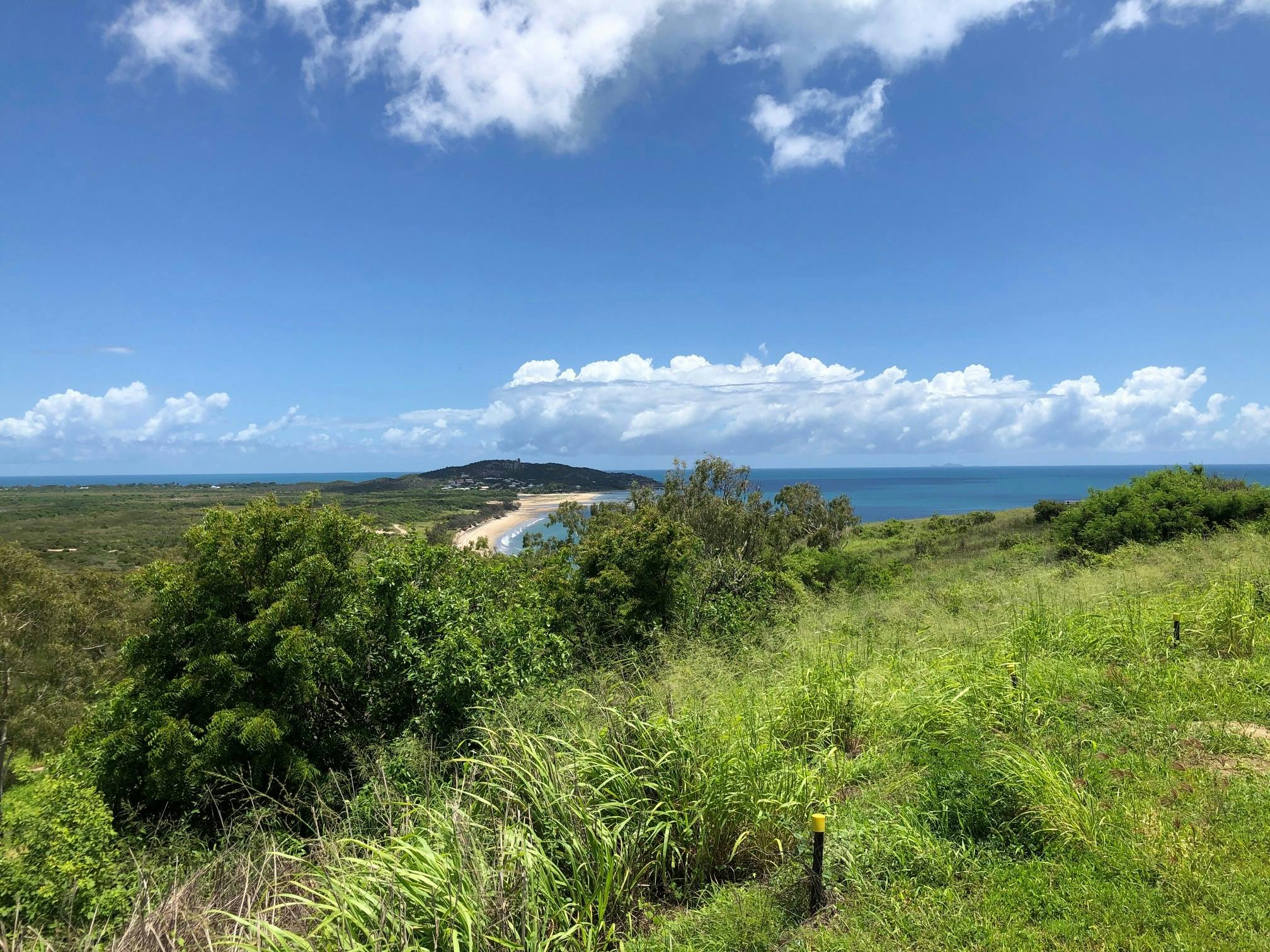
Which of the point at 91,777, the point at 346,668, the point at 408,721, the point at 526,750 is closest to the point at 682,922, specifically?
the point at 526,750

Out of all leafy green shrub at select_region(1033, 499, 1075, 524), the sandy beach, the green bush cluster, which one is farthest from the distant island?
the green bush cluster

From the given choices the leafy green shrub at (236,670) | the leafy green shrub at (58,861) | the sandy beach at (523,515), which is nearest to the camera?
the leafy green shrub at (58,861)

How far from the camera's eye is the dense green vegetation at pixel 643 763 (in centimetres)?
369

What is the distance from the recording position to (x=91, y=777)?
416 inches

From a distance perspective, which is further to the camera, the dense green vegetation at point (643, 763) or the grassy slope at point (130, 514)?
the grassy slope at point (130, 514)

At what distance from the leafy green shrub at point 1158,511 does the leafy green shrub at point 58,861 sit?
2184 centimetres

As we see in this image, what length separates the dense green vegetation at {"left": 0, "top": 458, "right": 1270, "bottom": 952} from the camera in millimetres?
3691

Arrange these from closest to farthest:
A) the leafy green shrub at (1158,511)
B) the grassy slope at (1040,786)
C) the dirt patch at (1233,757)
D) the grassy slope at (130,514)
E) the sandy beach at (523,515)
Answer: the grassy slope at (1040,786), the dirt patch at (1233,757), the leafy green shrub at (1158,511), the grassy slope at (130,514), the sandy beach at (523,515)

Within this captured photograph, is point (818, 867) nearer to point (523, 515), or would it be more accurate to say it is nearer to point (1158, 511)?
point (1158, 511)

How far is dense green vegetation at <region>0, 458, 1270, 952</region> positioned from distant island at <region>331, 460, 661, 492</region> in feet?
473

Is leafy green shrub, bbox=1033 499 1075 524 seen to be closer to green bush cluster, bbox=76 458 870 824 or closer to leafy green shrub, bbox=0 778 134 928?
green bush cluster, bbox=76 458 870 824

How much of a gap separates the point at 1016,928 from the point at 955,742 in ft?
6.90

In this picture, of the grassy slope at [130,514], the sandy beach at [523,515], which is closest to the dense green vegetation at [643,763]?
the grassy slope at [130,514]

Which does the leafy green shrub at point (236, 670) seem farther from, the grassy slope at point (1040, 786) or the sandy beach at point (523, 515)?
the sandy beach at point (523, 515)
